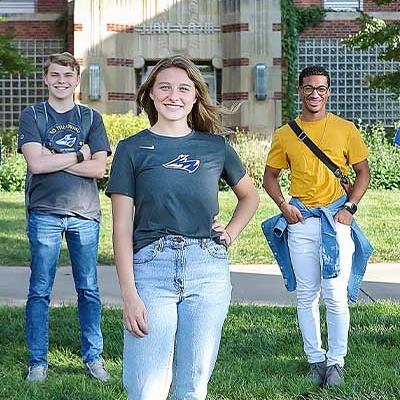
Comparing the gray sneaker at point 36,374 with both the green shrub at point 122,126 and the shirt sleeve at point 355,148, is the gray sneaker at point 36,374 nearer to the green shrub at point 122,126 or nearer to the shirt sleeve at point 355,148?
the shirt sleeve at point 355,148

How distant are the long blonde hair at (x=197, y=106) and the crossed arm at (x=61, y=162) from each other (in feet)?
5.28

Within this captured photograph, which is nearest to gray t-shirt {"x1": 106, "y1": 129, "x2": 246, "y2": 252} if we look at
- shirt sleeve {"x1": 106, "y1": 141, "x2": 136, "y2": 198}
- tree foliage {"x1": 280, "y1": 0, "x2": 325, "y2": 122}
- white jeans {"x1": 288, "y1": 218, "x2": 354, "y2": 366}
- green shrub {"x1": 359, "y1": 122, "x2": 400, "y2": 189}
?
shirt sleeve {"x1": 106, "y1": 141, "x2": 136, "y2": 198}

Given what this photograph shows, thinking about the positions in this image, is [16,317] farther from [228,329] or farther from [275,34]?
[275,34]

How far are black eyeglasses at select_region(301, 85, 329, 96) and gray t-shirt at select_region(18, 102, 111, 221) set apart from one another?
137 cm

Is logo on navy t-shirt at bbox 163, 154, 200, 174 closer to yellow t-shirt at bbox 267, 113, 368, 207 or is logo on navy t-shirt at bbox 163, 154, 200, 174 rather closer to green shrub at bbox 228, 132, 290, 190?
yellow t-shirt at bbox 267, 113, 368, 207

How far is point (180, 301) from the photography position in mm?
3631

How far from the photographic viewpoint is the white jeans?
5.41m

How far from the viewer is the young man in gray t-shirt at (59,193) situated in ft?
17.7

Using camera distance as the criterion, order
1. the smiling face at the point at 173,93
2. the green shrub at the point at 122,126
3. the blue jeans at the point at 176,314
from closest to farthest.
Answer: the blue jeans at the point at 176,314 → the smiling face at the point at 173,93 → the green shrub at the point at 122,126

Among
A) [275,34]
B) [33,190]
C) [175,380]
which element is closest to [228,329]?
[33,190]

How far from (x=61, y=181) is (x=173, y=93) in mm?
1957

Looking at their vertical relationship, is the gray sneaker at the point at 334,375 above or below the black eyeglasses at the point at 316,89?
below

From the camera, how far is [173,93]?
145 inches

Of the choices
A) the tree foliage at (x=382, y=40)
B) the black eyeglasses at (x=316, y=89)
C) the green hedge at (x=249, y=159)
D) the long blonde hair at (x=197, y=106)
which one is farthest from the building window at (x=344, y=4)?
the long blonde hair at (x=197, y=106)
